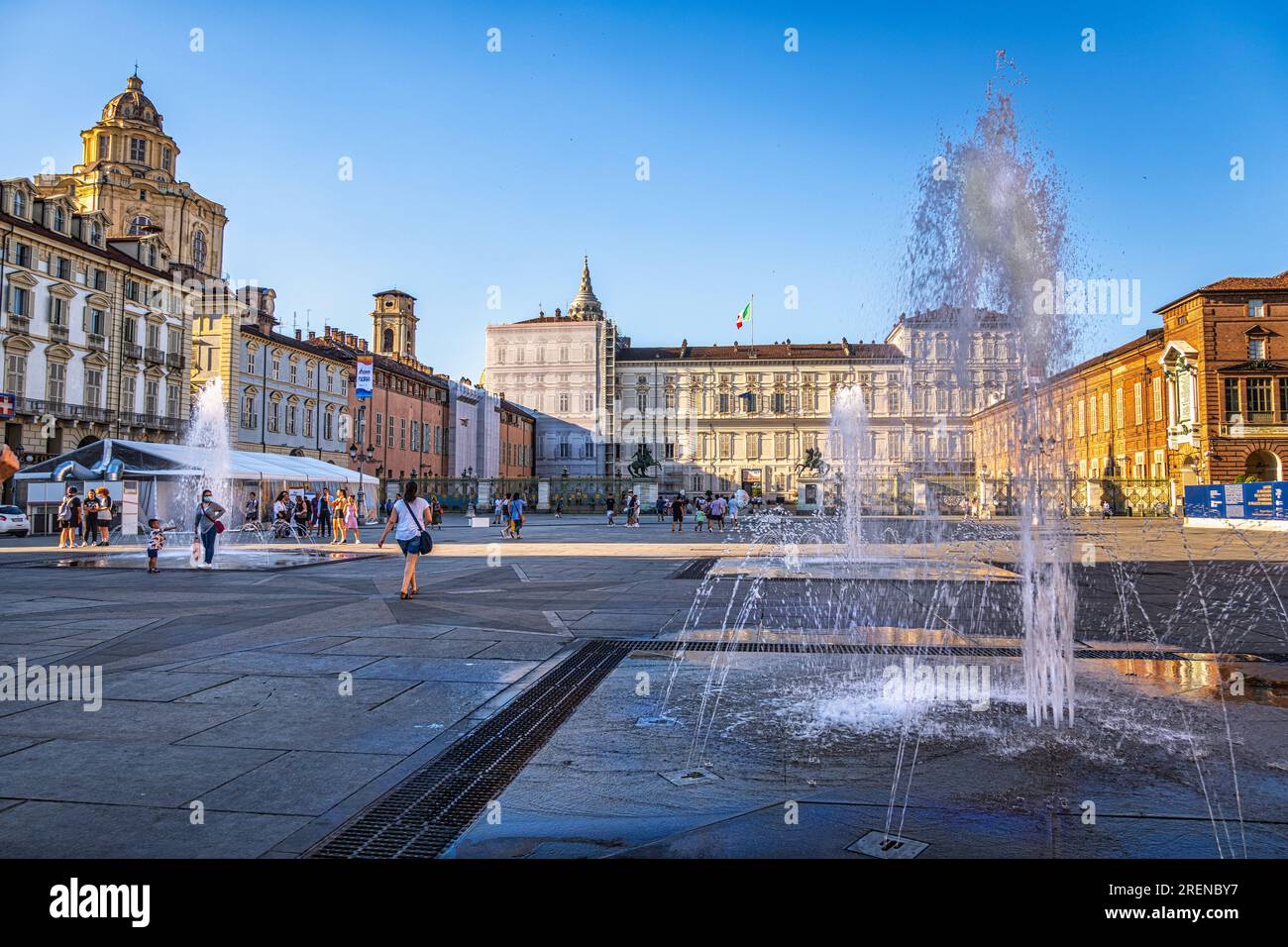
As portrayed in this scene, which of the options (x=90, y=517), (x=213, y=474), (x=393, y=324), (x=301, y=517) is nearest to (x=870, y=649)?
(x=90, y=517)

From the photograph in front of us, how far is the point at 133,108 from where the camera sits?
191 feet

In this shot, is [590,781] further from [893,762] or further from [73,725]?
[73,725]

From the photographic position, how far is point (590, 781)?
12.7 ft

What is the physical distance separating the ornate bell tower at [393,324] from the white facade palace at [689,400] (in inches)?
596

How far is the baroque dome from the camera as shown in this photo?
5791 cm

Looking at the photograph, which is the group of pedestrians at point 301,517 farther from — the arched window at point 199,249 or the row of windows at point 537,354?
the row of windows at point 537,354

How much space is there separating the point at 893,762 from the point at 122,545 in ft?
80.4

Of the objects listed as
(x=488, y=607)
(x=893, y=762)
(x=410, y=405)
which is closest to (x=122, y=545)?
(x=488, y=607)

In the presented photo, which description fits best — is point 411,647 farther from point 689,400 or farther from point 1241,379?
point 689,400

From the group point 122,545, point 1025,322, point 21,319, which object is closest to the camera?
point 1025,322

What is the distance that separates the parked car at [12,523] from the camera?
88.4 feet

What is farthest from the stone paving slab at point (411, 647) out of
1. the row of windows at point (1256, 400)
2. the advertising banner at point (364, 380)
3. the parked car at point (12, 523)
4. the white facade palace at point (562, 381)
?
the white facade palace at point (562, 381)

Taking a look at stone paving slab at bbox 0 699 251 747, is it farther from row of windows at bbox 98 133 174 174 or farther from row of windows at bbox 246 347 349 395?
row of windows at bbox 98 133 174 174

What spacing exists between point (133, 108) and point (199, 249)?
388 inches
